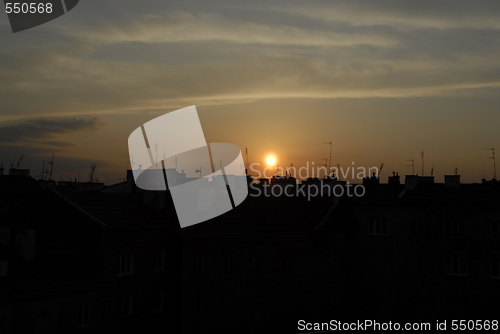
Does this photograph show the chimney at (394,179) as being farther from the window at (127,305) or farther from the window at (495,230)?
the window at (127,305)

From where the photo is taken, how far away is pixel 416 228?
1594 inches

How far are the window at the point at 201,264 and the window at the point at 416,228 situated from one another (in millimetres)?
15849

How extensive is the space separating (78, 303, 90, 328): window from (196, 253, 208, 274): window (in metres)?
8.82

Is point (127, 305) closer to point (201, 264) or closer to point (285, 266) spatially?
point (201, 264)

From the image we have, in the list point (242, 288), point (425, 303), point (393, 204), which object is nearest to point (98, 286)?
point (242, 288)

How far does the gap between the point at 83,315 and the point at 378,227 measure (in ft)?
74.9

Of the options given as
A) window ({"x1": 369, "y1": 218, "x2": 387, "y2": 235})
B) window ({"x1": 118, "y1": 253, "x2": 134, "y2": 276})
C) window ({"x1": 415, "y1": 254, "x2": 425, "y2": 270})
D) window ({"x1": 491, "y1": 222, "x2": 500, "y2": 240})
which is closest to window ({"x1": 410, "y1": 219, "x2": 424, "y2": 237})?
window ({"x1": 415, "y1": 254, "x2": 425, "y2": 270})

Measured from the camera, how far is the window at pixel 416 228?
40.4 m

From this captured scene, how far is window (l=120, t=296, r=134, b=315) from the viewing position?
35.5m

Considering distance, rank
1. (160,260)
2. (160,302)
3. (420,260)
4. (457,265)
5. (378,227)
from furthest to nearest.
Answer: (378,227)
(420,260)
(160,260)
(160,302)
(457,265)

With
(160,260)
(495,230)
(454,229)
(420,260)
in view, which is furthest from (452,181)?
(160,260)

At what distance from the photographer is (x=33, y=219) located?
3728cm

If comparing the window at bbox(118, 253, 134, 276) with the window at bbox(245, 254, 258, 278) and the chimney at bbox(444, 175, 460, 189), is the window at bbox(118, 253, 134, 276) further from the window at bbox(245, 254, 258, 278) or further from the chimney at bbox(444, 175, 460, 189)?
the chimney at bbox(444, 175, 460, 189)

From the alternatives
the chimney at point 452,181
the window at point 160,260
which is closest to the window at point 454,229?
the chimney at point 452,181
